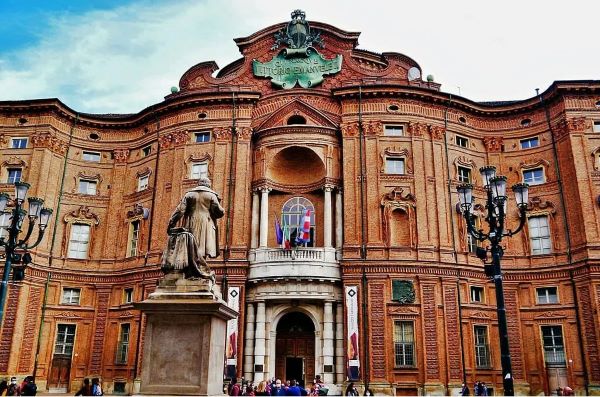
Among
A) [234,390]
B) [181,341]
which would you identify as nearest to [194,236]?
[181,341]

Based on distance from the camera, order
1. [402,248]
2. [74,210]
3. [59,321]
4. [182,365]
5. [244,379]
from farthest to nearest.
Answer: [74,210], [59,321], [402,248], [244,379], [182,365]

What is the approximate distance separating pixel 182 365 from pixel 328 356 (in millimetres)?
19117

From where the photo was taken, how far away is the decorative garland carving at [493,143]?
34.6m

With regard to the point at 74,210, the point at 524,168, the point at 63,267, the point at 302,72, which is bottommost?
the point at 63,267

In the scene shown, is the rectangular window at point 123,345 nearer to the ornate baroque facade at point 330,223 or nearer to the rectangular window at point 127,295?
the ornate baroque facade at point 330,223

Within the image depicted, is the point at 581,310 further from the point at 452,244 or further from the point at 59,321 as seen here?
the point at 59,321

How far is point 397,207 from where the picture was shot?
3080cm

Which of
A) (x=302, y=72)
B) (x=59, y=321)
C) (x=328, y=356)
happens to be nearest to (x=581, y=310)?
(x=328, y=356)

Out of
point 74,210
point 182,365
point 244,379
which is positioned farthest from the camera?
point 74,210

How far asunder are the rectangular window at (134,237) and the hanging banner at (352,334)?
14.0m

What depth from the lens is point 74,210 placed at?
35.2 meters

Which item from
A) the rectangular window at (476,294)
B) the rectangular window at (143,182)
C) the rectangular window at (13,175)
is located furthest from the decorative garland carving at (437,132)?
the rectangular window at (13,175)

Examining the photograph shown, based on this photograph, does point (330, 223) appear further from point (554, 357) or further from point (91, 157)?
point (91, 157)

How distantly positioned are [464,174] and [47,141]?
26.5 meters
